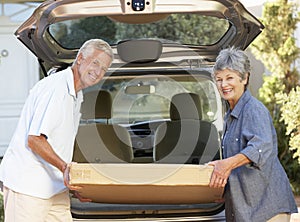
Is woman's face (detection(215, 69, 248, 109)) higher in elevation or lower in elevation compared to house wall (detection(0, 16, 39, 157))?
higher

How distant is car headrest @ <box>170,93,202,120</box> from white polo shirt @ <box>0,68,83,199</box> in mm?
1695

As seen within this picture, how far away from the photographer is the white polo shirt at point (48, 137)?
364cm

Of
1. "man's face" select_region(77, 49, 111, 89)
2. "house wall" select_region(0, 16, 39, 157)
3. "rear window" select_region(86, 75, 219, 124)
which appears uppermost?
"man's face" select_region(77, 49, 111, 89)

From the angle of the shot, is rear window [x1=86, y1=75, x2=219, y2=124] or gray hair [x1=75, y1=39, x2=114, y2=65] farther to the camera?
rear window [x1=86, y1=75, x2=219, y2=124]

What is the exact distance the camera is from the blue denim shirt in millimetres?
3549

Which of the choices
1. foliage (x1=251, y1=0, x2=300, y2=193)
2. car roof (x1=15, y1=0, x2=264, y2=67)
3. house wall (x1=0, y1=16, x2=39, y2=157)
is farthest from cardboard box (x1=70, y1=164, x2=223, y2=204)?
house wall (x1=0, y1=16, x2=39, y2=157)

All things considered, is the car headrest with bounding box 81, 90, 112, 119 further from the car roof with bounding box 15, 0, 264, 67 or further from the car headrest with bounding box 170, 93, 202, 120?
the car roof with bounding box 15, 0, 264, 67

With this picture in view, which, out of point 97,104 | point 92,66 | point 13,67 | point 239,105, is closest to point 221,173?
point 239,105

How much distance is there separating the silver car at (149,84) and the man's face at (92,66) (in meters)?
0.24

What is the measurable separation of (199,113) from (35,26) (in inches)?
69.4

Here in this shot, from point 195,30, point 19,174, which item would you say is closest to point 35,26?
point 19,174

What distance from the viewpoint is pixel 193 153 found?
4898 mm

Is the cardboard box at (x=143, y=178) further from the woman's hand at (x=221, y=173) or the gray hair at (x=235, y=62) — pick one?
the gray hair at (x=235, y=62)

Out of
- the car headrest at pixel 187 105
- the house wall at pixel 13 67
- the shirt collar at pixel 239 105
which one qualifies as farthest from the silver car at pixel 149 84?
the house wall at pixel 13 67
